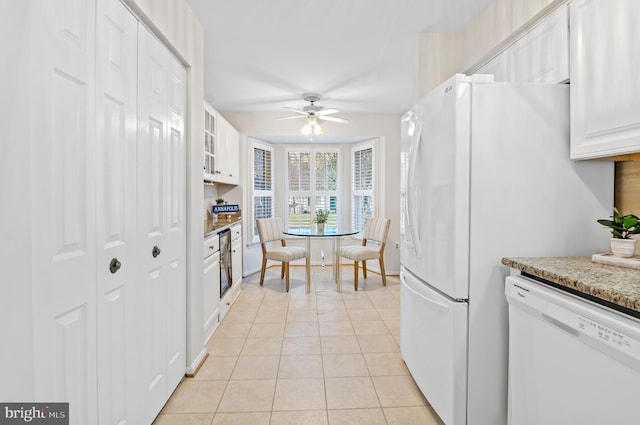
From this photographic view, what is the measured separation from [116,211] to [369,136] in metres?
4.48

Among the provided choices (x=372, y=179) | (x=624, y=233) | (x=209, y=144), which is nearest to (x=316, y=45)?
(x=209, y=144)

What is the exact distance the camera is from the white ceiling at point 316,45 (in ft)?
7.64

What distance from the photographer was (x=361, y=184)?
5.85 meters

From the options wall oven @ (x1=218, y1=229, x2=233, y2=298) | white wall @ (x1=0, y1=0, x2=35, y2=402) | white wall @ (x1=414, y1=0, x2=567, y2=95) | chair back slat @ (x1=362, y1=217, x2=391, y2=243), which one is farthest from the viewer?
chair back slat @ (x1=362, y1=217, x2=391, y2=243)

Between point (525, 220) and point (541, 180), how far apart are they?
211mm

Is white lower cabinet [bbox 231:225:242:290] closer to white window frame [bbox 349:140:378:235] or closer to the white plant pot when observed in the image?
white window frame [bbox 349:140:378:235]

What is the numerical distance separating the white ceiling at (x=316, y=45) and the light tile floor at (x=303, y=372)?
2453mm

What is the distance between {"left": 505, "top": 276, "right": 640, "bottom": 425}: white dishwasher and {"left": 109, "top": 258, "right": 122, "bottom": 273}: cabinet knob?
1.69m

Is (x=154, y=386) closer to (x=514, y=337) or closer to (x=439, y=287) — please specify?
(x=439, y=287)

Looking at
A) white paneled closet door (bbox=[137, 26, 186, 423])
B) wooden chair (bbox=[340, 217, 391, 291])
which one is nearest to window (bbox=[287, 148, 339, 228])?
wooden chair (bbox=[340, 217, 391, 291])

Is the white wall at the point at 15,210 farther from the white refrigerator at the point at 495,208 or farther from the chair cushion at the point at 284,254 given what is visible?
the chair cushion at the point at 284,254

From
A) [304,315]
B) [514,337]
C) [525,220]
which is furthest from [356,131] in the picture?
[514,337]

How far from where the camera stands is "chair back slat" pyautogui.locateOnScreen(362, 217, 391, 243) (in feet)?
15.0

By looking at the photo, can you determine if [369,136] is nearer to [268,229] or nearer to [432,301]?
[268,229]
